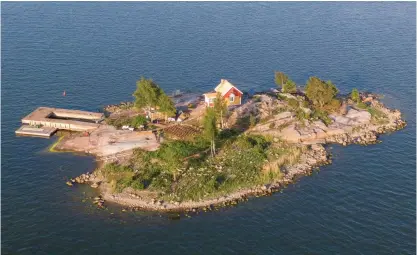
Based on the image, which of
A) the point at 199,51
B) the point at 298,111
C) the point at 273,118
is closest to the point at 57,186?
the point at 273,118

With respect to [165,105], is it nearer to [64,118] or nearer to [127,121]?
[127,121]

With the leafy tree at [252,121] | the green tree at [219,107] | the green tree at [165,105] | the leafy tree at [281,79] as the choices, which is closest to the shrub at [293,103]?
the leafy tree at [252,121]

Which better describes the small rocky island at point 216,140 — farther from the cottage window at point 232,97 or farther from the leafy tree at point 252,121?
the leafy tree at point 252,121

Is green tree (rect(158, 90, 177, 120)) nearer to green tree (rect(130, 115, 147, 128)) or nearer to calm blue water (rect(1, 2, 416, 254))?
green tree (rect(130, 115, 147, 128))

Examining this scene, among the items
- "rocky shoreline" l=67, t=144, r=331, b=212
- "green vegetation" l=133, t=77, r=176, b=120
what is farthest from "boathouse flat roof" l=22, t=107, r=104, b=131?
"rocky shoreline" l=67, t=144, r=331, b=212

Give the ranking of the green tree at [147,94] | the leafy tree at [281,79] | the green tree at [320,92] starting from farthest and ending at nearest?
the leafy tree at [281,79] → the green tree at [320,92] → the green tree at [147,94]

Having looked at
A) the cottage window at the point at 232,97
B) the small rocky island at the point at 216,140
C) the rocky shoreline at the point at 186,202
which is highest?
the cottage window at the point at 232,97

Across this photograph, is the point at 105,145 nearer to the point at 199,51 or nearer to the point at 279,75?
the point at 279,75

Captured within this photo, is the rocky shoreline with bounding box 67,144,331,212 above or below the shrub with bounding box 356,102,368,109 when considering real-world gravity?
below
